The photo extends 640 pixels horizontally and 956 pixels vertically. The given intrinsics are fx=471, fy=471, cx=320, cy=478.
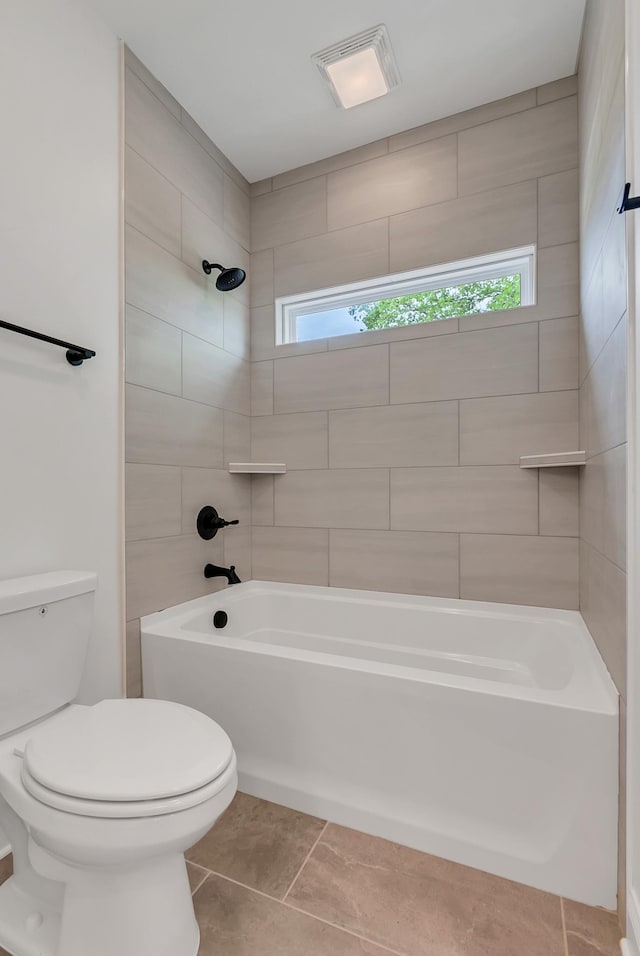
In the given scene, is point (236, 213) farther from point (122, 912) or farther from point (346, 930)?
point (346, 930)

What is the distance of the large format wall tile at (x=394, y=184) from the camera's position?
216 cm

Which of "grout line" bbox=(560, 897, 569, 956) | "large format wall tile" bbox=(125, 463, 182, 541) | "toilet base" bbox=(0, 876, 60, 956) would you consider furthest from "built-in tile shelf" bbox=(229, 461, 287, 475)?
"grout line" bbox=(560, 897, 569, 956)

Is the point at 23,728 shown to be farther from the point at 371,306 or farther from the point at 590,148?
the point at 590,148

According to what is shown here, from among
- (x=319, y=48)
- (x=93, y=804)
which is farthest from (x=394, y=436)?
(x=93, y=804)

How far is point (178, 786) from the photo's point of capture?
92 cm

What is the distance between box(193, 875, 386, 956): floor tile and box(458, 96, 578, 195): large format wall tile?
263 centimetres

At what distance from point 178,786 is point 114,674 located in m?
0.90

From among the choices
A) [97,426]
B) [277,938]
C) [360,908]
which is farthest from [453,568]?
[97,426]

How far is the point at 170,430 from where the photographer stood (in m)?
1.97

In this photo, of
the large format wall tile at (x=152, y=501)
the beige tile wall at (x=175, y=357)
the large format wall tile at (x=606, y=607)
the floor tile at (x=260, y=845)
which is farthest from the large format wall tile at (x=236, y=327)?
the floor tile at (x=260, y=845)

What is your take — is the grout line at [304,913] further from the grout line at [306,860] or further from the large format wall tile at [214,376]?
the large format wall tile at [214,376]

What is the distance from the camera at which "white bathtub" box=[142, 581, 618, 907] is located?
3.79 ft

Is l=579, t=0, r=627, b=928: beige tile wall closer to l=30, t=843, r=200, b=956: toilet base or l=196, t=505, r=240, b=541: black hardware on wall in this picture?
l=30, t=843, r=200, b=956: toilet base

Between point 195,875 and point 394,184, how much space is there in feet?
9.05
